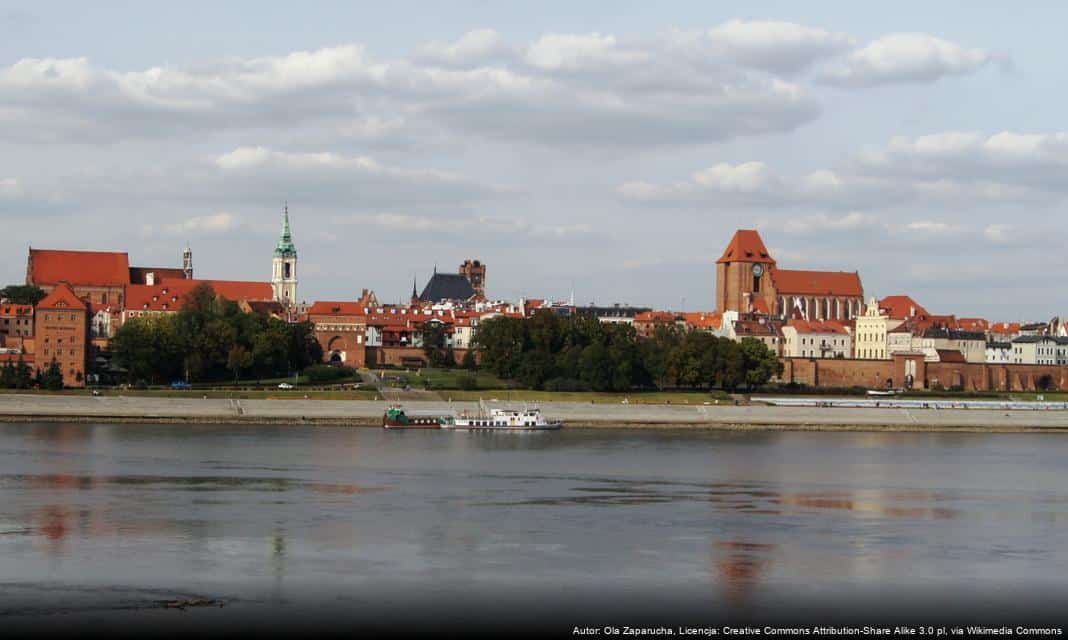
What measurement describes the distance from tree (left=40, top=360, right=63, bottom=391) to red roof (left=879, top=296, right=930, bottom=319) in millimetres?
64264

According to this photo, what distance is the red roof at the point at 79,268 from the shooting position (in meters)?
104

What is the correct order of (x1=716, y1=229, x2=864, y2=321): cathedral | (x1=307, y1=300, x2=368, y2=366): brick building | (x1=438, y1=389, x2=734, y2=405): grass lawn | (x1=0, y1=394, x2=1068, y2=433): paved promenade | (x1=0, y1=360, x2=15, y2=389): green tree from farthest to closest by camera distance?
(x1=716, y1=229, x2=864, y2=321): cathedral < (x1=307, y1=300, x2=368, y2=366): brick building < (x1=438, y1=389, x2=734, y2=405): grass lawn < (x1=0, y1=360, x2=15, y2=389): green tree < (x1=0, y1=394, x2=1068, y2=433): paved promenade

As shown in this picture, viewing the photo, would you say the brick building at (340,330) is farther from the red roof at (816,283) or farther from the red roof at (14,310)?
the red roof at (816,283)

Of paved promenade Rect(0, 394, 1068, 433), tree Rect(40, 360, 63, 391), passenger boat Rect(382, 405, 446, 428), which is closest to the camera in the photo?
passenger boat Rect(382, 405, 446, 428)

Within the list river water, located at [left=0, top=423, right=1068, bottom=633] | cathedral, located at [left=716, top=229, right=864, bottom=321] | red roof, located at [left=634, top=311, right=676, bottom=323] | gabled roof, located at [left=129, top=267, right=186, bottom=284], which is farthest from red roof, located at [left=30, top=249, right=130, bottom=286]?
river water, located at [left=0, top=423, right=1068, bottom=633]

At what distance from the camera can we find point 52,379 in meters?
69.2

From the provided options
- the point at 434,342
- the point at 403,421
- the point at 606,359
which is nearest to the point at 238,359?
the point at 403,421

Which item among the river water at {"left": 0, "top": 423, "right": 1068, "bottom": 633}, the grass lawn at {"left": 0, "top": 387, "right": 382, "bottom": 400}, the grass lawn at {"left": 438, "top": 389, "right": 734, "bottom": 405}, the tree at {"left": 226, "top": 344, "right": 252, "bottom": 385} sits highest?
the tree at {"left": 226, "top": 344, "right": 252, "bottom": 385}

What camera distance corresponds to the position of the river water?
22.6 meters

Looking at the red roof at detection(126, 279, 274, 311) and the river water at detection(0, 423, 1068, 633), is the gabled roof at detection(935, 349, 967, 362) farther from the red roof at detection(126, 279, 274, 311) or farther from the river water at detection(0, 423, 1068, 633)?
the river water at detection(0, 423, 1068, 633)

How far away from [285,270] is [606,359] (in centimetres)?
4963

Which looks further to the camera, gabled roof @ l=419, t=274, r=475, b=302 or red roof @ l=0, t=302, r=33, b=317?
gabled roof @ l=419, t=274, r=475, b=302

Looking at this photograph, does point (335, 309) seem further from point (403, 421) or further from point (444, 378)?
point (403, 421)

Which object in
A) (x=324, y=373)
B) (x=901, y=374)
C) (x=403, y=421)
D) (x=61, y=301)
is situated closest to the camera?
(x=403, y=421)
